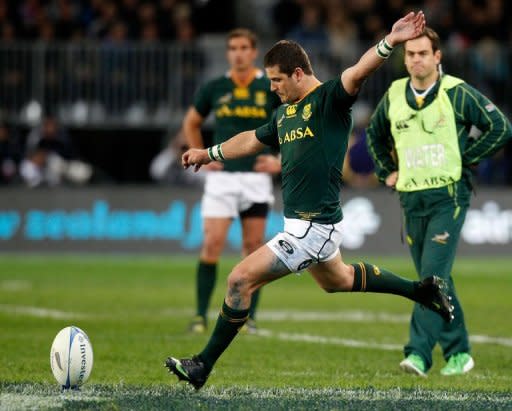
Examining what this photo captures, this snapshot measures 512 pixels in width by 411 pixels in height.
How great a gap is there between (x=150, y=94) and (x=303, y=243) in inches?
604

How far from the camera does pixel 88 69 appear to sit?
23.2m

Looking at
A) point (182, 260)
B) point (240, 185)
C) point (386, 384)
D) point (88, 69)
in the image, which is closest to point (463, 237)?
point (182, 260)

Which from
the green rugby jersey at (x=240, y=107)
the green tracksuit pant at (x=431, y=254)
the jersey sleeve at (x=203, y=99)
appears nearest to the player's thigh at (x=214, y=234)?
the green rugby jersey at (x=240, y=107)

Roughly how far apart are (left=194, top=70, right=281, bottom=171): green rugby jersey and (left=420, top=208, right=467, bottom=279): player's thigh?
10.5ft

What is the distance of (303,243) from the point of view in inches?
325

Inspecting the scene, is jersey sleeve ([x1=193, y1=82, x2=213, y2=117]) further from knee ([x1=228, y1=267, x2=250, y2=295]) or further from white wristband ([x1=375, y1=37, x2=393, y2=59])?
white wristband ([x1=375, y1=37, x2=393, y2=59])

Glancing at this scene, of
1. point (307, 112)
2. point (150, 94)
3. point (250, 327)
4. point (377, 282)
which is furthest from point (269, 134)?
point (150, 94)

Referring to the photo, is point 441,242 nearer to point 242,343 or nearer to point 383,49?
point 383,49

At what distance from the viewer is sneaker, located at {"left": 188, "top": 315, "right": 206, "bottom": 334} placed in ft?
40.5

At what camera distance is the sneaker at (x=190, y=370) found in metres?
8.18

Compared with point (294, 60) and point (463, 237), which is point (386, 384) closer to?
point (294, 60)

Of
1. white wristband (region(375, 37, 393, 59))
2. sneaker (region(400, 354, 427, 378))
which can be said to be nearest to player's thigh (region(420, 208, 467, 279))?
sneaker (region(400, 354, 427, 378))

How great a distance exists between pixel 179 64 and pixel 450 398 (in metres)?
16.0

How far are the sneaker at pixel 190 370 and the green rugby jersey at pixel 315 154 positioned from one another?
1131mm
